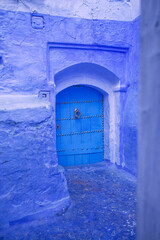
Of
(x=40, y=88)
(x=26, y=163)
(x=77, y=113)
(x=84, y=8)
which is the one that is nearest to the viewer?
(x=26, y=163)

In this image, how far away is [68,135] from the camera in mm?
3779

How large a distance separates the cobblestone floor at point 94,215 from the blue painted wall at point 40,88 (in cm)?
18

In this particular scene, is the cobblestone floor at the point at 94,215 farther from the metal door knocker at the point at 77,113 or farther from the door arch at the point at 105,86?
the metal door knocker at the point at 77,113

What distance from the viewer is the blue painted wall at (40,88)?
1.92 m

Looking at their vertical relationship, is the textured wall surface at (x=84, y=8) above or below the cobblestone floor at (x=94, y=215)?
above

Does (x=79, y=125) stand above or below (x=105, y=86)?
below

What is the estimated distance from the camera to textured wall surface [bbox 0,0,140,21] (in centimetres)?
279

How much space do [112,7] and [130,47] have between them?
0.81m

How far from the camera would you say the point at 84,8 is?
3076mm

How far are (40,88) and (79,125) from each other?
50.6 inches

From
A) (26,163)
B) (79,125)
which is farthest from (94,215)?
(79,125)

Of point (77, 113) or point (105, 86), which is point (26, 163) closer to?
point (77, 113)

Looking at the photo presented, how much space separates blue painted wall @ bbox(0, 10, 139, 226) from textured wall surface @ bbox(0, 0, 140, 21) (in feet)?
0.35

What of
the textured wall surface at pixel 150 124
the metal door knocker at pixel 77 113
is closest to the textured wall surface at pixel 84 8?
→ the metal door knocker at pixel 77 113
